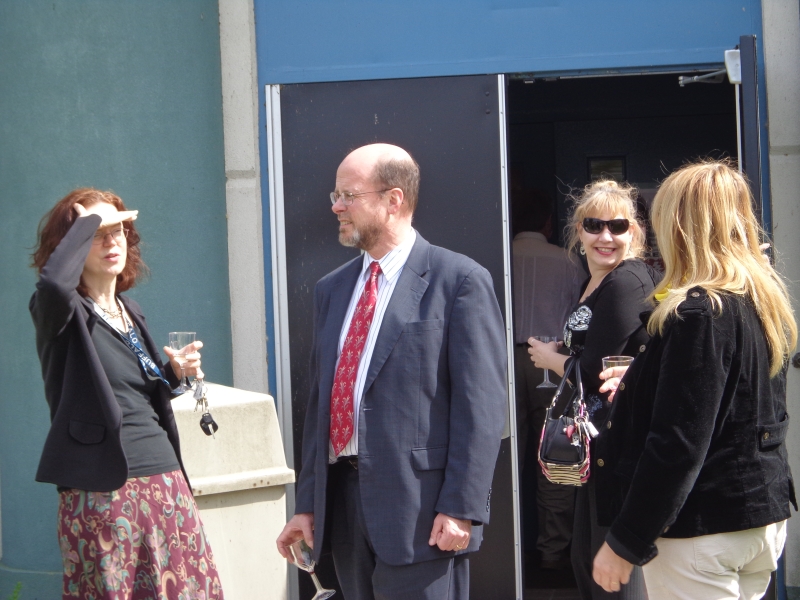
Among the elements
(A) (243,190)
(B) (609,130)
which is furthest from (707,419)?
(B) (609,130)

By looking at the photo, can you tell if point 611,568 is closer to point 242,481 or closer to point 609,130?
point 242,481

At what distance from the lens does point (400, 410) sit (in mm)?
2680

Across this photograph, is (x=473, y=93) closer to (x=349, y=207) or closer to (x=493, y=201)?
(x=493, y=201)

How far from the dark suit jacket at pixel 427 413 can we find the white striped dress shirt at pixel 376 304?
6cm

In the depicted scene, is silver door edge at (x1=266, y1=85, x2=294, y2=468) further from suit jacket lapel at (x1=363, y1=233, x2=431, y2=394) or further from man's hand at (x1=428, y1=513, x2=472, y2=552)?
man's hand at (x1=428, y1=513, x2=472, y2=552)

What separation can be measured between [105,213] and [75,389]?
601 millimetres

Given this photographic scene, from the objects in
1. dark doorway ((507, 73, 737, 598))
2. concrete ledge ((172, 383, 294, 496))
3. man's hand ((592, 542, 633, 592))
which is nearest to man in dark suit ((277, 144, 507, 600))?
man's hand ((592, 542, 633, 592))

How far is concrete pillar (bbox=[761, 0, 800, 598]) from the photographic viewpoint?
4.17 meters

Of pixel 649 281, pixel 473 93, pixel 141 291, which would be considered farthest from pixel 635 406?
pixel 141 291

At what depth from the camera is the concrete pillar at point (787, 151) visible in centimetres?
417

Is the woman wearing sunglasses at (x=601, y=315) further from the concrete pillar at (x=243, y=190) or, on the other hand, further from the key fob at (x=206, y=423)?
the concrete pillar at (x=243, y=190)

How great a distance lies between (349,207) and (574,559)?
5.09 ft

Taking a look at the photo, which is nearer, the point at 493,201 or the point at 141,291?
the point at 493,201

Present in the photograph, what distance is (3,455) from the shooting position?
4648 millimetres
